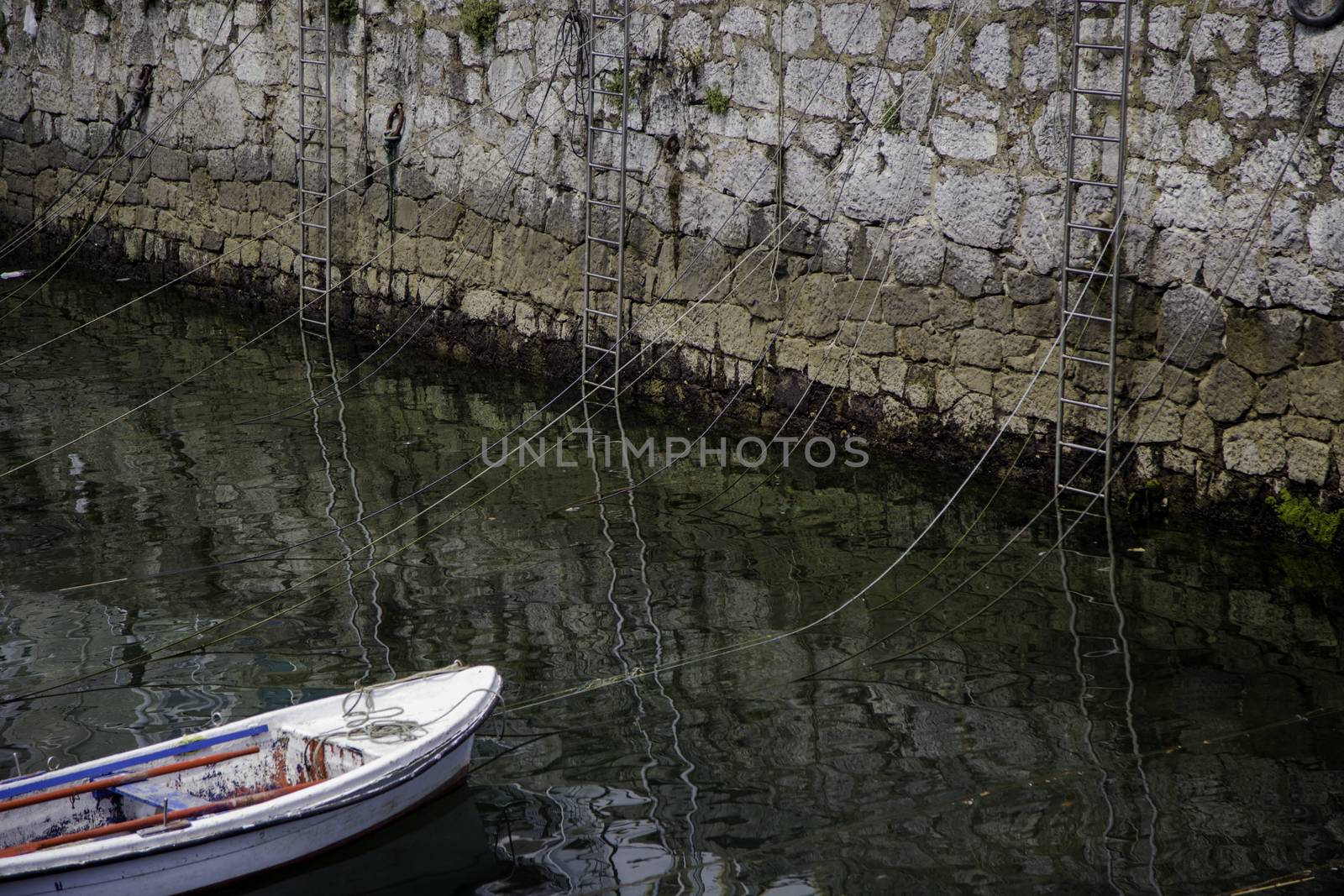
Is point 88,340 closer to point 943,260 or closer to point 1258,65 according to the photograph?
point 943,260

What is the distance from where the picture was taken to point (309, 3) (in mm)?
10453

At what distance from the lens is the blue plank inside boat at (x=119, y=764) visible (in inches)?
174

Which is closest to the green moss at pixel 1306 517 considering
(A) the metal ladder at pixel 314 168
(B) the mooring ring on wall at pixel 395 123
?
(B) the mooring ring on wall at pixel 395 123

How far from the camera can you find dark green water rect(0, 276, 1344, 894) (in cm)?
442

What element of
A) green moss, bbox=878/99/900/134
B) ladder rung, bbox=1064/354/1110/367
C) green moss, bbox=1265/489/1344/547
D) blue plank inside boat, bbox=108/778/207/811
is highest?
green moss, bbox=878/99/900/134

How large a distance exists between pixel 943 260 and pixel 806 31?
4.77 feet

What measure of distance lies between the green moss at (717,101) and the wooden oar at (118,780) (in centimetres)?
492

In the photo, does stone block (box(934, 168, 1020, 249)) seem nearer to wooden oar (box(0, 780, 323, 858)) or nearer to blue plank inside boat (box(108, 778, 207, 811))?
wooden oar (box(0, 780, 323, 858))

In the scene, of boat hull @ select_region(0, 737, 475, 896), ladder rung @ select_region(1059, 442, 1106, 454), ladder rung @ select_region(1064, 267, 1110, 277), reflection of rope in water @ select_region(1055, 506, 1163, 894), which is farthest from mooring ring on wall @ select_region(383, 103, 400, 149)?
boat hull @ select_region(0, 737, 475, 896)

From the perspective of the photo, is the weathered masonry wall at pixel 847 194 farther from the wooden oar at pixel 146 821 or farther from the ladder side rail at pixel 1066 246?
the wooden oar at pixel 146 821

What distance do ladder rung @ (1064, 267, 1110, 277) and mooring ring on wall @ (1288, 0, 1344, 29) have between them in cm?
140

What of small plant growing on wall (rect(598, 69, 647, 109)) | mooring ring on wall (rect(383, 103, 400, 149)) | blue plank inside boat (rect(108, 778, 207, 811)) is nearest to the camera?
blue plank inside boat (rect(108, 778, 207, 811))

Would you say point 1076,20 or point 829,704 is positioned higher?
point 1076,20

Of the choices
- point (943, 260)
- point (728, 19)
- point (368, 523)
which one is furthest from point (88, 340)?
point (943, 260)
